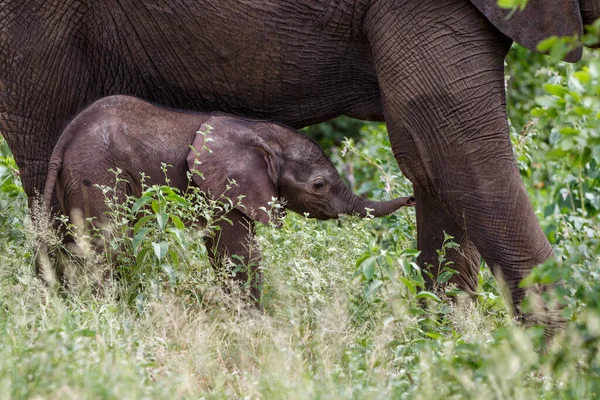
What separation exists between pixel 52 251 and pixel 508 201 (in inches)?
89.7

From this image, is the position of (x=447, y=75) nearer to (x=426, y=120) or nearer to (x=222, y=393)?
(x=426, y=120)

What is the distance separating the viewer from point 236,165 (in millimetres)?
5617

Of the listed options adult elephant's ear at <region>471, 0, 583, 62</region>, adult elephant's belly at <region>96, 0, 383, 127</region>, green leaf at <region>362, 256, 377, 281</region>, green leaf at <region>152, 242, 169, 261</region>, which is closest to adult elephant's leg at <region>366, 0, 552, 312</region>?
adult elephant's ear at <region>471, 0, 583, 62</region>

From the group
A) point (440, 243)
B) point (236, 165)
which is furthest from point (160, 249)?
point (440, 243)

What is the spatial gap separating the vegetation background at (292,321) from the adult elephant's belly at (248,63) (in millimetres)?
590

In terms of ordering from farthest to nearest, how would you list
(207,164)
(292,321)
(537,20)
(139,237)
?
(207,164)
(139,237)
(537,20)
(292,321)

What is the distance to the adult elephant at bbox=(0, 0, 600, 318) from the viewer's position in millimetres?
4957

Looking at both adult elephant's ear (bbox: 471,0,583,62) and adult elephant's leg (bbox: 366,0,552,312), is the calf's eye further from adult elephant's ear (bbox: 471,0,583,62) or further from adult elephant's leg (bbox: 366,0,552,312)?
adult elephant's ear (bbox: 471,0,583,62)

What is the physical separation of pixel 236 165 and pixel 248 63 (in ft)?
1.75

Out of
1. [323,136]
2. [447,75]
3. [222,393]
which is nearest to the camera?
[222,393]

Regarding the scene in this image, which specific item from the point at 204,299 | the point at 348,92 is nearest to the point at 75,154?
the point at 204,299

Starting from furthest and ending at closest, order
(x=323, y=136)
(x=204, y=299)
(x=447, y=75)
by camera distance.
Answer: (x=323, y=136), (x=204, y=299), (x=447, y=75)

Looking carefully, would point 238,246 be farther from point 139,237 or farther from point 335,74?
point 335,74

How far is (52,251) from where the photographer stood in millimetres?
5586
